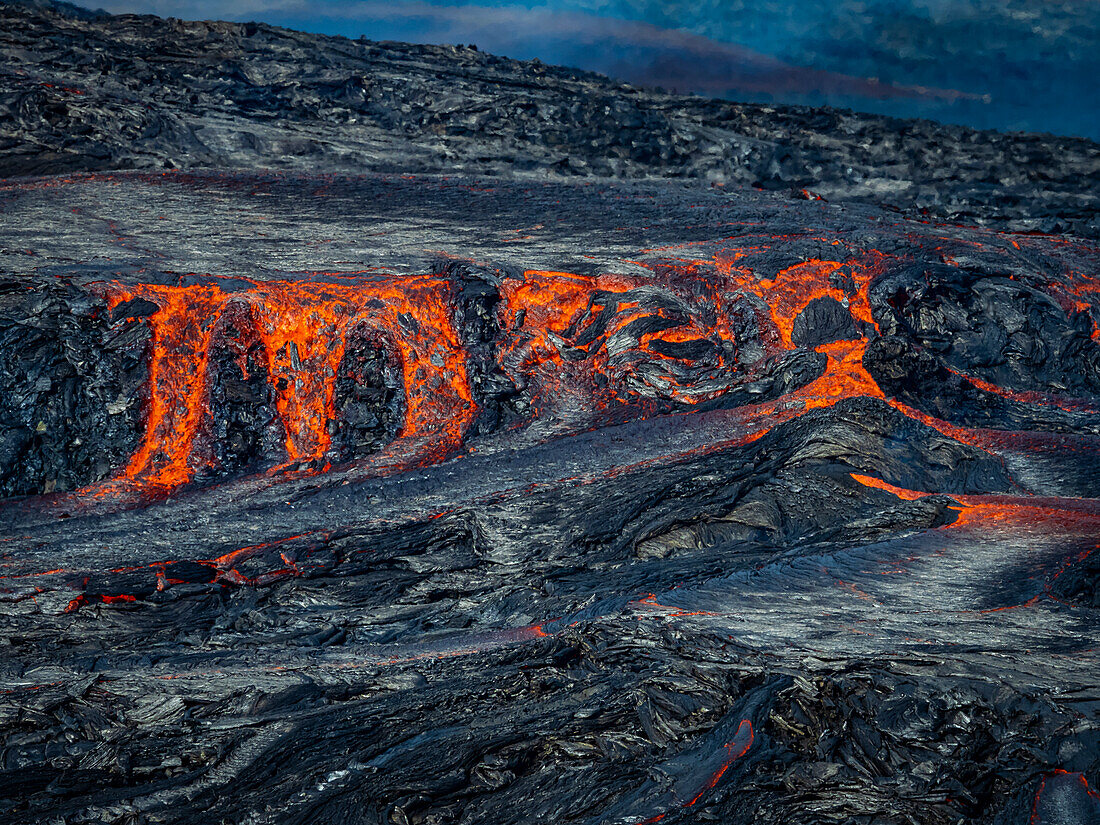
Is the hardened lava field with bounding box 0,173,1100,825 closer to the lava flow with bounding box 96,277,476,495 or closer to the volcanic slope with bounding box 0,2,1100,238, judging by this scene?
the lava flow with bounding box 96,277,476,495

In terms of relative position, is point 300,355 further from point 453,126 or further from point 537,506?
point 453,126

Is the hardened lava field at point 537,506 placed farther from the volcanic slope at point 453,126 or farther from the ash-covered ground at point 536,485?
the volcanic slope at point 453,126

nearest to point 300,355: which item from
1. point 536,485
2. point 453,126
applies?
point 536,485

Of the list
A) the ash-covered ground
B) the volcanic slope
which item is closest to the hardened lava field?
the ash-covered ground

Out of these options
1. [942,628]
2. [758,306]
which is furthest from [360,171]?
[942,628]

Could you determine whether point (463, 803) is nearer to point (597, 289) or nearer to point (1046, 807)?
point (1046, 807)
